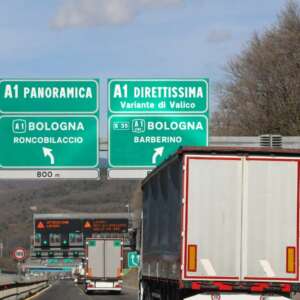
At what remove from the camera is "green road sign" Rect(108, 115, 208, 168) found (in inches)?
1226

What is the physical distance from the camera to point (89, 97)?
31.5 metres

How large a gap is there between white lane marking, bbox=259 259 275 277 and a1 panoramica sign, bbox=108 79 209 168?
45.6 ft

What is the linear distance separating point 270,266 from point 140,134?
566 inches

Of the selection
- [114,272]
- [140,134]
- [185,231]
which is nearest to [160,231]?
[185,231]

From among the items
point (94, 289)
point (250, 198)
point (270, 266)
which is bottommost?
point (94, 289)

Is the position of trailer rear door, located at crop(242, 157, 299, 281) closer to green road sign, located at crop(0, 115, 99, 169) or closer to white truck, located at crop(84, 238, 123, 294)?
green road sign, located at crop(0, 115, 99, 169)

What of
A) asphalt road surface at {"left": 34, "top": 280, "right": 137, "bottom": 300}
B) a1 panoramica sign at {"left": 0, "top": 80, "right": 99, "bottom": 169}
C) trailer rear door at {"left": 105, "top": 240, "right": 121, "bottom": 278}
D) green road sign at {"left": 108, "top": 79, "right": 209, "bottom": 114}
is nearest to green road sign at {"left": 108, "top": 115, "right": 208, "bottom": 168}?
green road sign at {"left": 108, "top": 79, "right": 209, "bottom": 114}

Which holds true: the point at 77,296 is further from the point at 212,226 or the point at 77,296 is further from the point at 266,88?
the point at 212,226

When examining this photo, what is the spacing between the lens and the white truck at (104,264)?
5809 centimetres

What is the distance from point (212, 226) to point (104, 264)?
137 ft

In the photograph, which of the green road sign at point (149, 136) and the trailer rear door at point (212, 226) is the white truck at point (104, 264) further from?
the trailer rear door at point (212, 226)

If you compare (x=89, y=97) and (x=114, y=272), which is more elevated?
(x=89, y=97)

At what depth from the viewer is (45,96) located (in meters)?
31.2

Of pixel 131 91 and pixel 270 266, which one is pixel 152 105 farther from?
pixel 270 266
